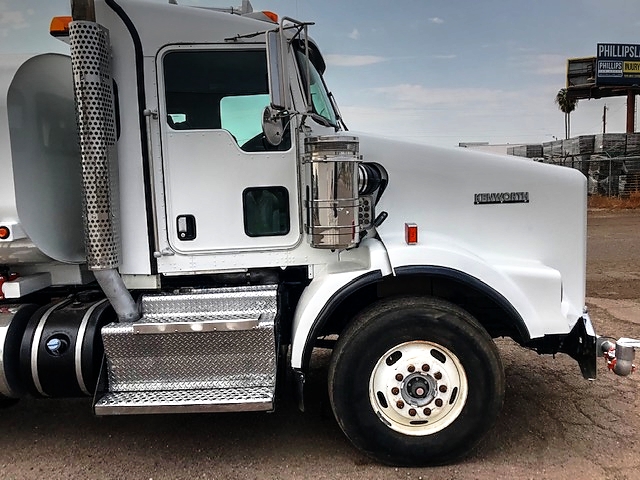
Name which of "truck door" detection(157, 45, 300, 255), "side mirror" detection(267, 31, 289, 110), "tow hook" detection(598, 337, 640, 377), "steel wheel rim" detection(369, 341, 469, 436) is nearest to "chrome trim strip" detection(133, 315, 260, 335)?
"truck door" detection(157, 45, 300, 255)

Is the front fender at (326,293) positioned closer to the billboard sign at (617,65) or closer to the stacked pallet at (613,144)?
the stacked pallet at (613,144)

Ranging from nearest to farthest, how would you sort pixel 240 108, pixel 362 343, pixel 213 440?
pixel 362 343 < pixel 240 108 < pixel 213 440

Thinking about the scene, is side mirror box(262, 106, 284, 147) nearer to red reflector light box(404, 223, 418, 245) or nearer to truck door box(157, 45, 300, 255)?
truck door box(157, 45, 300, 255)

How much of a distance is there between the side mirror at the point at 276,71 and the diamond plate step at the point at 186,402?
169 centimetres

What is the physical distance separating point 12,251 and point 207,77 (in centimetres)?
160

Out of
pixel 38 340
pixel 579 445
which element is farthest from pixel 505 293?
pixel 38 340

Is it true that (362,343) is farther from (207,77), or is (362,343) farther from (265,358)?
(207,77)

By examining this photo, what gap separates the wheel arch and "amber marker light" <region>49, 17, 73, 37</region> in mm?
2328

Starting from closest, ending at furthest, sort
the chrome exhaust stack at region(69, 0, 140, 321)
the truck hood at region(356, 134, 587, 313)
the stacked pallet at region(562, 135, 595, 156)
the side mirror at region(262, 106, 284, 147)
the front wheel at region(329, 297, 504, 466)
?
the side mirror at region(262, 106, 284, 147) < the chrome exhaust stack at region(69, 0, 140, 321) < the front wheel at region(329, 297, 504, 466) < the truck hood at region(356, 134, 587, 313) < the stacked pallet at region(562, 135, 595, 156)

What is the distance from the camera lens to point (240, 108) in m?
3.64

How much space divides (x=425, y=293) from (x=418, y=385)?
61 centimetres

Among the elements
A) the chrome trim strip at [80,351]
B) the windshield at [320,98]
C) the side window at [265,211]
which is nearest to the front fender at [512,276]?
the side window at [265,211]

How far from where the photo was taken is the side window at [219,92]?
3.58 meters

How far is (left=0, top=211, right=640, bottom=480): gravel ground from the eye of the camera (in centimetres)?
350
